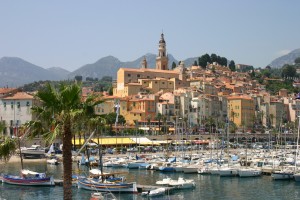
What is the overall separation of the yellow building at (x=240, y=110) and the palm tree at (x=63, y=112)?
397 feet

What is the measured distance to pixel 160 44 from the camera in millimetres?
165750

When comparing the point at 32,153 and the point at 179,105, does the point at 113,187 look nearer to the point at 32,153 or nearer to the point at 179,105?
the point at 32,153

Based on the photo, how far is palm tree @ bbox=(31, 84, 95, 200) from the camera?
14055mm

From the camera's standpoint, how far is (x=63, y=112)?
13969 mm

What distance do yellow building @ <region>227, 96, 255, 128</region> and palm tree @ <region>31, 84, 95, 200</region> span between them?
121m

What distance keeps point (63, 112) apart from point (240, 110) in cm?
12411

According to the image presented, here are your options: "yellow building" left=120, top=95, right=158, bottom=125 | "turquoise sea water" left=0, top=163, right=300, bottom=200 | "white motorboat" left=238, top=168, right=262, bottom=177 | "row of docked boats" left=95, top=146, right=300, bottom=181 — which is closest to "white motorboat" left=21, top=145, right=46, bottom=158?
"row of docked boats" left=95, top=146, right=300, bottom=181

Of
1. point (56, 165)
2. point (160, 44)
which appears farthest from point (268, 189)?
point (160, 44)

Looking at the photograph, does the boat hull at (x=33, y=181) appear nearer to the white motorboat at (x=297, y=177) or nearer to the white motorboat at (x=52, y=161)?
the white motorboat at (x=52, y=161)

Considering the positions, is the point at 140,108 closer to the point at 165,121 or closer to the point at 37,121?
the point at 165,121

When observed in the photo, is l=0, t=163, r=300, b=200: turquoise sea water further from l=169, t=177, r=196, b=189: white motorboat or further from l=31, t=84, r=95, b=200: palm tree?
l=31, t=84, r=95, b=200: palm tree

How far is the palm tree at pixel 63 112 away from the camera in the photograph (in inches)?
553

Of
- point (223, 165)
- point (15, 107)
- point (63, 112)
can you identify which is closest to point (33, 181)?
point (223, 165)

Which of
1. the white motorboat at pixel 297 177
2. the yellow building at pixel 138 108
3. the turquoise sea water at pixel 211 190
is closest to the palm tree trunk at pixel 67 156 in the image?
the turquoise sea water at pixel 211 190
